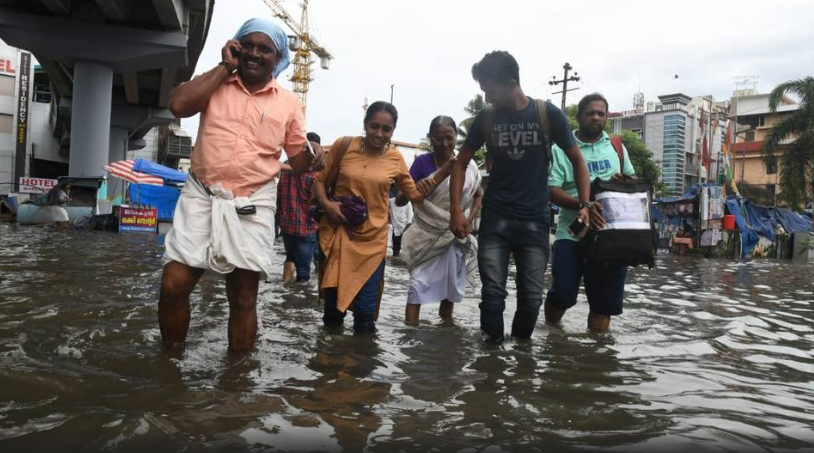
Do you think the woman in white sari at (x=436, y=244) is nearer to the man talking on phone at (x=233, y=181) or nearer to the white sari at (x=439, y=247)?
the white sari at (x=439, y=247)

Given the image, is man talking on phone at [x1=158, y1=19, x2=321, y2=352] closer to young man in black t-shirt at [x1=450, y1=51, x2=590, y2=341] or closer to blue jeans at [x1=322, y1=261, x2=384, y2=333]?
blue jeans at [x1=322, y1=261, x2=384, y2=333]

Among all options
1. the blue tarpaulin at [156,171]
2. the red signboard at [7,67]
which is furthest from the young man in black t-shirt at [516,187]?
the red signboard at [7,67]

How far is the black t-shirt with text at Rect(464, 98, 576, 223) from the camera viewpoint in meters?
3.79

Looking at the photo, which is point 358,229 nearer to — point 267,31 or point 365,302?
point 365,302

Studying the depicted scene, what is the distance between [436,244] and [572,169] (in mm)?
1222

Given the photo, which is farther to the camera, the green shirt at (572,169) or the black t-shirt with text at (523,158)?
the green shirt at (572,169)

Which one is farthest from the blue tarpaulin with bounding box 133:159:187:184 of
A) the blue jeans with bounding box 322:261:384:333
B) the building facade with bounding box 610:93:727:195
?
the building facade with bounding box 610:93:727:195

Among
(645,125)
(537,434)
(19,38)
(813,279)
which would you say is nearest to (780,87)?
(813,279)

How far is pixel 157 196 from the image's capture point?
64.8 ft

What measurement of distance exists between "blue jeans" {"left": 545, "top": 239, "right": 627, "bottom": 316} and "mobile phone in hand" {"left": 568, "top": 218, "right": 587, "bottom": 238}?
215 millimetres

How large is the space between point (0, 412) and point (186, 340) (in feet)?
4.51

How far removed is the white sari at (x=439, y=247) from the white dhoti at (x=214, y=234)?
194 cm

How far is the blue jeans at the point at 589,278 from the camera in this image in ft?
13.8

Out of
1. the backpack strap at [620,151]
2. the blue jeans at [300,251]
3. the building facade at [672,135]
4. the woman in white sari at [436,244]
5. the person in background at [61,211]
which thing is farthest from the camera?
the building facade at [672,135]
